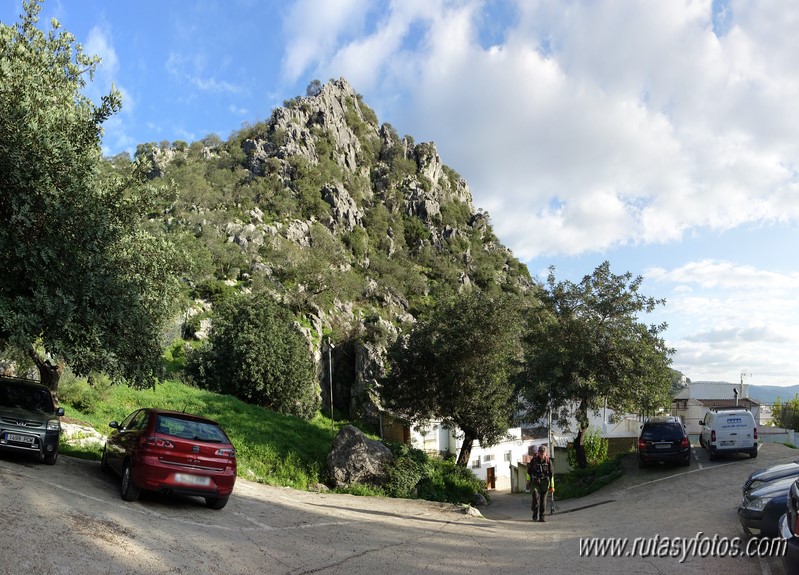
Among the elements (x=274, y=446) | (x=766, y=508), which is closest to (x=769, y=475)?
(x=766, y=508)

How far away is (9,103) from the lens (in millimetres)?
10227

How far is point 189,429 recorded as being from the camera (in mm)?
9742

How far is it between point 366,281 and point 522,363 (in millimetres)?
52303

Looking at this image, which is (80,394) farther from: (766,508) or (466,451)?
(766,508)

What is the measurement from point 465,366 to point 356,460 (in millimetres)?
6835

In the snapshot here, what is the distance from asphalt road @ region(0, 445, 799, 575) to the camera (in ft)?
21.8

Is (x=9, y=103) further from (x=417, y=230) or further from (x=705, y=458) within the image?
(x=417, y=230)

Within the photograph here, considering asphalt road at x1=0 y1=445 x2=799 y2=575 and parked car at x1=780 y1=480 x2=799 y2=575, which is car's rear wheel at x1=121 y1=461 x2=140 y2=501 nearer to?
asphalt road at x1=0 y1=445 x2=799 y2=575

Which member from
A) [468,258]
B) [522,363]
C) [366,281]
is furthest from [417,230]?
[522,363]

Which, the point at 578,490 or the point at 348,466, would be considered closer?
the point at 348,466

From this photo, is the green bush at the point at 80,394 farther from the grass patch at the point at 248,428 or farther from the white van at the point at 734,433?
the white van at the point at 734,433

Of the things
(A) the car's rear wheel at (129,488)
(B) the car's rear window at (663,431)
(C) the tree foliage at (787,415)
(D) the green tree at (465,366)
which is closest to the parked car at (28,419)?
(A) the car's rear wheel at (129,488)

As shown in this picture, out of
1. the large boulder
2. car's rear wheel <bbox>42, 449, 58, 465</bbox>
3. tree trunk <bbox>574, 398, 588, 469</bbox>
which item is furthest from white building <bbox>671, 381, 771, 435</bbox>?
car's rear wheel <bbox>42, 449, 58, 465</bbox>

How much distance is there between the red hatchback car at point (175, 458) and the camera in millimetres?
9023
